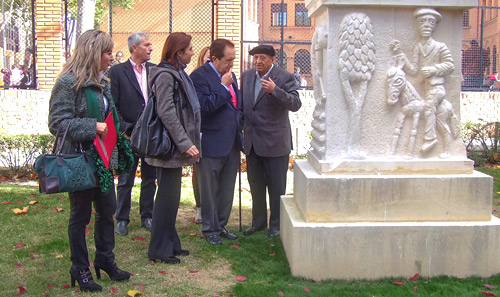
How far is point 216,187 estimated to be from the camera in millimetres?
5906

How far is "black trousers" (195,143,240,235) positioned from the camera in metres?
5.76

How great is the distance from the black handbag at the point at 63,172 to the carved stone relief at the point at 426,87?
2.33 meters

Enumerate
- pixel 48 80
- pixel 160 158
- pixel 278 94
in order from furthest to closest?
1. pixel 48 80
2. pixel 278 94
3. pixel 160 158

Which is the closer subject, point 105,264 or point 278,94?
point 105,264

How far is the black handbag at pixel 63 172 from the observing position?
394cm

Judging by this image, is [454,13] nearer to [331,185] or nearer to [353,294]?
[331,185]

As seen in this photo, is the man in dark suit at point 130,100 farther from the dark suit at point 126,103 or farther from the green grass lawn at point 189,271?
the green grass lawn at point 189,271

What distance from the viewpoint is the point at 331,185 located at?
4609 millimetres

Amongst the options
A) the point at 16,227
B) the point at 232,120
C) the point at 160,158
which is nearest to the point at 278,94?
the point at 232,120

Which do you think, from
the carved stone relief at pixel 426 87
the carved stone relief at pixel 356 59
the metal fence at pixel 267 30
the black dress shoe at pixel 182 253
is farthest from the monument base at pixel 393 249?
the metal fence at pixel 267 30

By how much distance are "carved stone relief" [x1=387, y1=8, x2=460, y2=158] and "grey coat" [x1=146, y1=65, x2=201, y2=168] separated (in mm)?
1641

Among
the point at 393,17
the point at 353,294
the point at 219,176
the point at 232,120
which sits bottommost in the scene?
the point at 353,294

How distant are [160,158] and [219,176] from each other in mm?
1221

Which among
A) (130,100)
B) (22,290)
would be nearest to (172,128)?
(130,100)
